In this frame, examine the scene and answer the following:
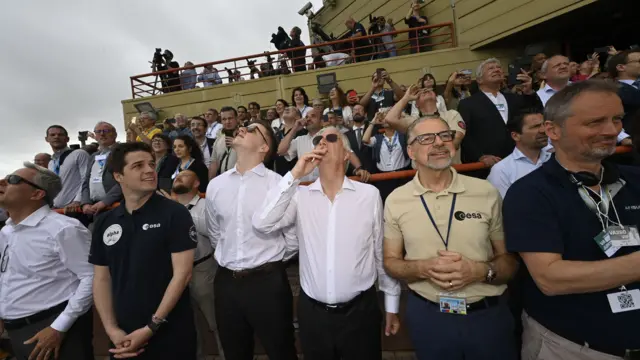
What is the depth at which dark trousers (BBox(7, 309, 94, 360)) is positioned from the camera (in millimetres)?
2184

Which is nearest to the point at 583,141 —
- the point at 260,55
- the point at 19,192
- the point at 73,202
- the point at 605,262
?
the point at 605,262

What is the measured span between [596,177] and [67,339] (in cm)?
319

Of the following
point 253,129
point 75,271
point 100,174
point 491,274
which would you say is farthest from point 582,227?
point 100,174

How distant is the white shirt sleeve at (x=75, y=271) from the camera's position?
84.4 inches

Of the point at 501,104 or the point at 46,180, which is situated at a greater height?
the point at 501,104

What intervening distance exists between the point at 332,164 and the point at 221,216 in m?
0.88

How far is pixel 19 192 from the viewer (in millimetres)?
2205

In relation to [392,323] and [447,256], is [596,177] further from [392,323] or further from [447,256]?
[392,323]

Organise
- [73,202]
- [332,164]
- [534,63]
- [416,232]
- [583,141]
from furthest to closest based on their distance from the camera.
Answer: [534,63] < [73,202] < [332,164] < [416,232] < [583,141]

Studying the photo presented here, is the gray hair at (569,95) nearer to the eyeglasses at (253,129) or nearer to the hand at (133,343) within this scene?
the eyeglasses at (253,129)

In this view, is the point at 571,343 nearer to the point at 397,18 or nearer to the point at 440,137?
the point at 440,137

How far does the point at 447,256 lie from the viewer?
163 cm

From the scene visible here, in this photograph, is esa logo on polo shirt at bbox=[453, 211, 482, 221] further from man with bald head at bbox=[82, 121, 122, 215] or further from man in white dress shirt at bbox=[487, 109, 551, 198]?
man with bald head at bbox=[82, 121, 122, 215]

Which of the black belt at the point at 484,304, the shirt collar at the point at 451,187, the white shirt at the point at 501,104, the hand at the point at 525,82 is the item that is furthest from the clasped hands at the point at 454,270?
the hand at the point at 525,82
